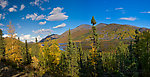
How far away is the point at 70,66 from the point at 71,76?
320cm

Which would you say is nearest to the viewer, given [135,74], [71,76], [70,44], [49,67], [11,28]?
[49,67]

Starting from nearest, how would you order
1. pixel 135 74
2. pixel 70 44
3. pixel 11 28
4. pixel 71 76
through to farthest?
pixel 135 74 → pixel 11 28 → pixel 71 76 → pixel 70 44

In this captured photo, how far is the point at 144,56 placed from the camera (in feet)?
86.4

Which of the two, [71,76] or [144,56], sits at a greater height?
[144,56]

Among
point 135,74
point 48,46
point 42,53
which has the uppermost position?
point 48,46

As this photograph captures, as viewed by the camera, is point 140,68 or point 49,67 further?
point 140,68

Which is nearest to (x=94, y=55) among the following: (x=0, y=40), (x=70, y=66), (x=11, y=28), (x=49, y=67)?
(x=70, y=66)

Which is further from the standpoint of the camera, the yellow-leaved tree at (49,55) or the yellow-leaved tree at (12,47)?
the yellow-leaved tree at (12,47)

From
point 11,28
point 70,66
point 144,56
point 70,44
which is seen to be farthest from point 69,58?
point 144,56

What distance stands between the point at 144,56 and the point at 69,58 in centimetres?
2215

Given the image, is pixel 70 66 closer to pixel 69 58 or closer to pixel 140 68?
pixel 69 58

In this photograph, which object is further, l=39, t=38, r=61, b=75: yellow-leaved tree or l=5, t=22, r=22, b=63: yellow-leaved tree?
l=5, t=22, r=22, b=63: yellow-leaved tree

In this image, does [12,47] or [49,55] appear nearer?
[49,55]

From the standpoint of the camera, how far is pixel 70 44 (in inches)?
1390
